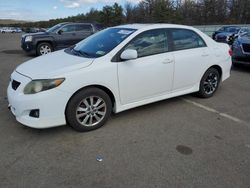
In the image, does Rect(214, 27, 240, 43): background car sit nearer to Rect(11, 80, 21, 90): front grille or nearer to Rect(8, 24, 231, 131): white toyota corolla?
Rect(8, 24, 231, 131): white toyota corolla

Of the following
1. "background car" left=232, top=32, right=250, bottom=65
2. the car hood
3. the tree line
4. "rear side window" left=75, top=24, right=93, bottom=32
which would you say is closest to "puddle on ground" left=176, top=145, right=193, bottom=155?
the car hood

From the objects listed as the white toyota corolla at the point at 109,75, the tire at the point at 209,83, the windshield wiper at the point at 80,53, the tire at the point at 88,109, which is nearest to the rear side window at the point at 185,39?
the white toyota corolla at the point at 109,75

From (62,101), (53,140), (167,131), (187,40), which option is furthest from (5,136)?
(187,40)

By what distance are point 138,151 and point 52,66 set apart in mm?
1778

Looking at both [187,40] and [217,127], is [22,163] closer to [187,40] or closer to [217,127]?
[217,127]

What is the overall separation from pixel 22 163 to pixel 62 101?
0.95m

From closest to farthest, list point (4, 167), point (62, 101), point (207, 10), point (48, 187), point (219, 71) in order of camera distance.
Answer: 1. point (48, 187)
2. point (4, 167)
3. point (62, 101)
4. point (219, 71)
5. point (207, 10)

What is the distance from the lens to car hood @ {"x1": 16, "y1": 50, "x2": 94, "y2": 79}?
11.2ft

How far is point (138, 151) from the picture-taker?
3230 millimetres

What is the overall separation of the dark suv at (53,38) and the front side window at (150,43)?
8.55 m

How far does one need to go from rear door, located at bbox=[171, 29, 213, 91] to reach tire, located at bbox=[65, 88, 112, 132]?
5.06ft

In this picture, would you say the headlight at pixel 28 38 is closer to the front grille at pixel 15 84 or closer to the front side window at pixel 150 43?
the front grille at pixel 15 84

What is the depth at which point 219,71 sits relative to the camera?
5402mm

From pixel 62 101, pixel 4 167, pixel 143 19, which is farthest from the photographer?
pixel 143 19
